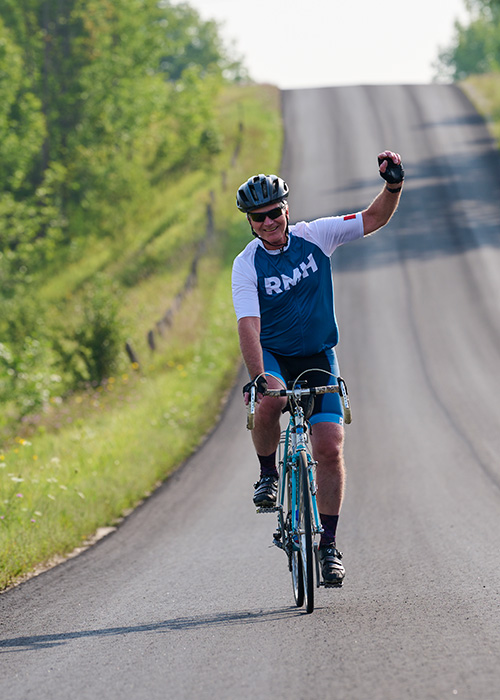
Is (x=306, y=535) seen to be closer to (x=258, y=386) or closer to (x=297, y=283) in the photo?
(x=258, y=386)

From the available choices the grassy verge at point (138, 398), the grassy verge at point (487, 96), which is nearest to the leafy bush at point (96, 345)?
the grassy verge at point (138, 398)

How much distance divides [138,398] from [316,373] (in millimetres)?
10125

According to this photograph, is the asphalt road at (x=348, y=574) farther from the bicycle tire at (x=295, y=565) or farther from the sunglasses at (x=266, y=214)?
the sunglasses at (x=266, y=214)

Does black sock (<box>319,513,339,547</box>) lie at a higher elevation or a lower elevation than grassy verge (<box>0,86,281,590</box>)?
lower

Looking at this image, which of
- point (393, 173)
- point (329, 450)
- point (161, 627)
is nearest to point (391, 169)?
point (393, 173)

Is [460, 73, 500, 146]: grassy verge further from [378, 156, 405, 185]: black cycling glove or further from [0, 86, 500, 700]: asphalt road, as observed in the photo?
[378, 156, 405, 185]: black cycling glove

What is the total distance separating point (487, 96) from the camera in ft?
151

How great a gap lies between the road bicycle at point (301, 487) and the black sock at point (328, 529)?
128mm

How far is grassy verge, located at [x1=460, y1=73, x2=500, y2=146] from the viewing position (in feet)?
134

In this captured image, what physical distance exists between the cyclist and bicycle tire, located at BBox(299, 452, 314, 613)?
189mm

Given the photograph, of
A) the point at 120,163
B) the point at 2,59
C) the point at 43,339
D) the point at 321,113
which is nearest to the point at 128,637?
the point at 43,339

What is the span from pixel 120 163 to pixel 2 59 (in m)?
9.36

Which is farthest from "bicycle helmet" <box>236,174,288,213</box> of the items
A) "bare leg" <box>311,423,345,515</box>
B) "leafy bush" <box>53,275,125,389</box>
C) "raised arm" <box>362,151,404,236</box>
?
"leafy bush" <box>53,275,125,389</box>

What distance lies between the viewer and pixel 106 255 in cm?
3609
